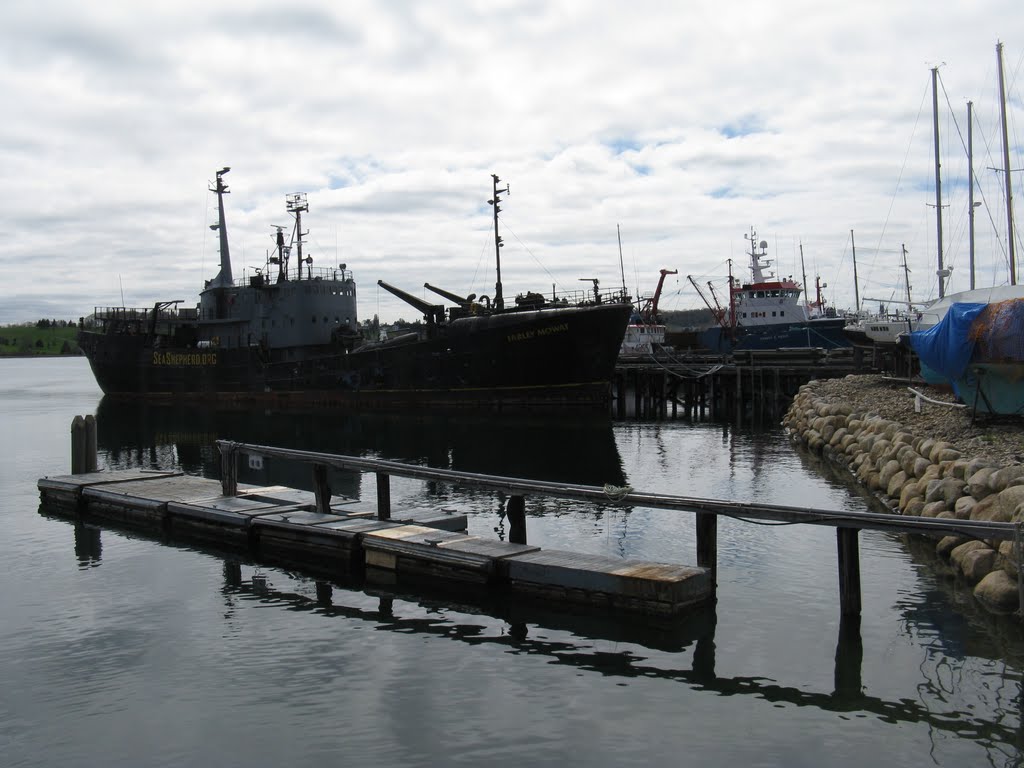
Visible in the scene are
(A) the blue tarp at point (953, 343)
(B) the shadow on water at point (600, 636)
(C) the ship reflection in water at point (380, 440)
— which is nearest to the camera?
(B) the shadow on water at point (600, 636)

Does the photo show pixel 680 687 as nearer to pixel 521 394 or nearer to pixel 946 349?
pixel 946 349

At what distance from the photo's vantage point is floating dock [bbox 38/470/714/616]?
1163 cm

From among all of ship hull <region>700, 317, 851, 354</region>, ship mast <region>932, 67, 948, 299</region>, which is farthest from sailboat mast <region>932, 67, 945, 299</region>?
ship hull <region>700, 317, 851, 354</region>

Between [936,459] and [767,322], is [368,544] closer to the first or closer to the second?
[936,459]

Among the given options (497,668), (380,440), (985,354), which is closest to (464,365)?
(380,440)

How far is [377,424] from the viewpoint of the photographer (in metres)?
41.7

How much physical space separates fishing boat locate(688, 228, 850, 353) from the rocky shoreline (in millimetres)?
35369

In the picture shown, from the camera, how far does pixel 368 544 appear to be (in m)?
14.1

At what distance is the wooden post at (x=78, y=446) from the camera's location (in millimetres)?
21906

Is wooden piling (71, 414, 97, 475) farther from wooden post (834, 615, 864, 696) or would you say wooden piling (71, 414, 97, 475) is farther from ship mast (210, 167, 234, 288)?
ship mast (210, 167, 234, 288)

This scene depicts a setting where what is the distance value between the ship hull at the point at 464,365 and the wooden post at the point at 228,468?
2664cm

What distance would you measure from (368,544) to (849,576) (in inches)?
291

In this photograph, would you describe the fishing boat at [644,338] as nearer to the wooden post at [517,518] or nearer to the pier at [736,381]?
the pier at [736,381]

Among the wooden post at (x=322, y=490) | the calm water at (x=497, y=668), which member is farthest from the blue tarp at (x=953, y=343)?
the wooden post at (x=322, y=490)
